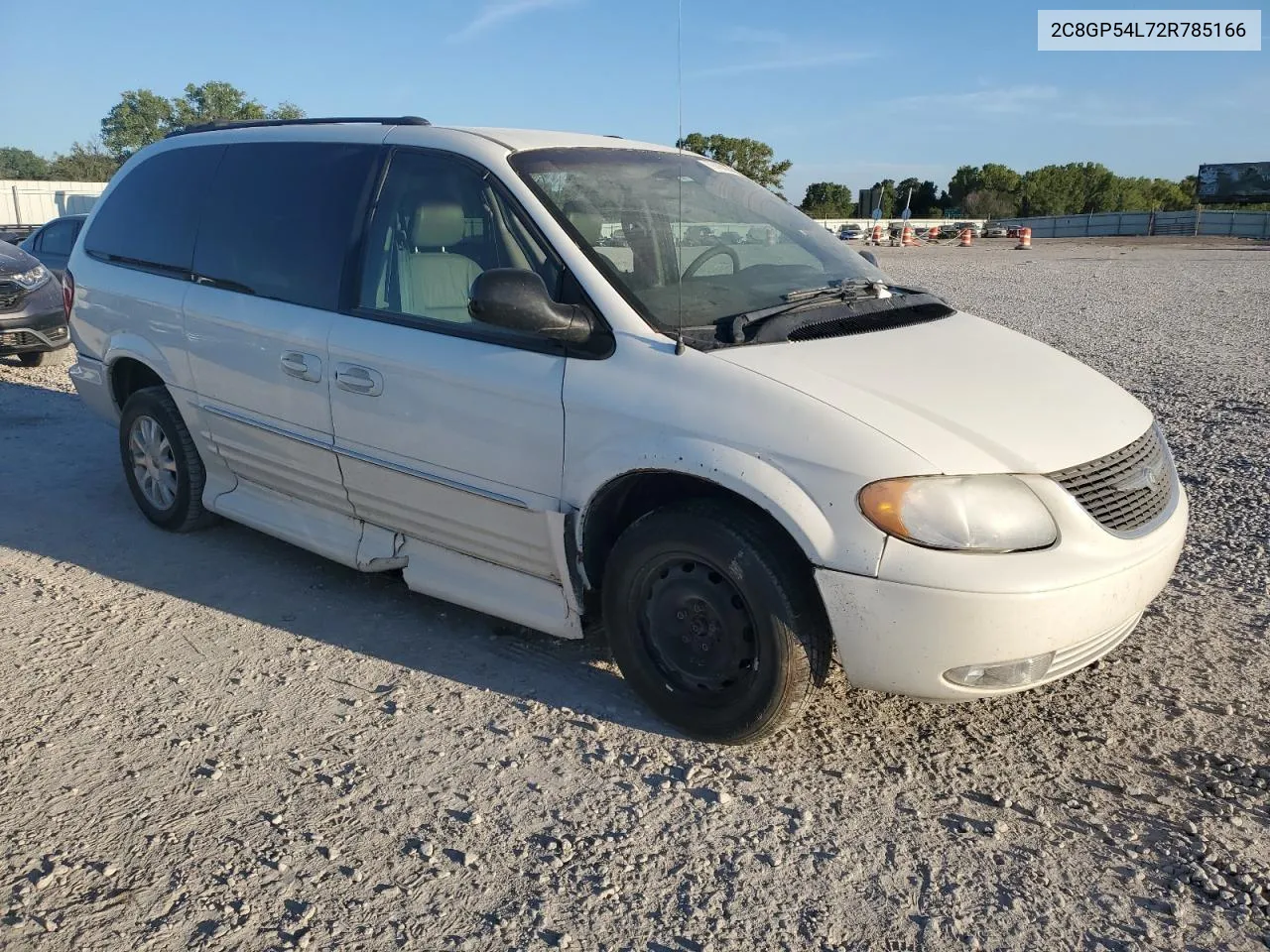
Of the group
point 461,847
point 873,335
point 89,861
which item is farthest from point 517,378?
point 89,861

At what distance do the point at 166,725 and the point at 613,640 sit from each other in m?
1.48

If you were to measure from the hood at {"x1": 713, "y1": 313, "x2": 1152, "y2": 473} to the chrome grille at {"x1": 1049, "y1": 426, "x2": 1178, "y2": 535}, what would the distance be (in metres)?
0.04

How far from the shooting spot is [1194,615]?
4.12 m

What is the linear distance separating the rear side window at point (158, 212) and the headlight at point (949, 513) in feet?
11.6

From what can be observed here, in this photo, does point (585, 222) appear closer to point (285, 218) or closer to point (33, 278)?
point (285, 218)

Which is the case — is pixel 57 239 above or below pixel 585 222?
above

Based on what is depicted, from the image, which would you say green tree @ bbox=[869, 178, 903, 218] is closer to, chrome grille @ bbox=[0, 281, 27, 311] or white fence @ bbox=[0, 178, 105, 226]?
white fence @ bbox=[0, 178, 105, 226]

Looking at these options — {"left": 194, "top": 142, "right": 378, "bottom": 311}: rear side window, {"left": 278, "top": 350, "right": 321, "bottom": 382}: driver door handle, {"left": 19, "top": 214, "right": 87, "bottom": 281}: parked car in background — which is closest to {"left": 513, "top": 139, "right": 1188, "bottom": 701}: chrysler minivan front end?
{"left": 194, "top": 142, "right": 378, "bottom": 311}: rear side window

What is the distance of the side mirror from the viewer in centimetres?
319

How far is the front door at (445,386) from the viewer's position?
3422 mm

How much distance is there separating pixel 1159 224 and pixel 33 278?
64087mm

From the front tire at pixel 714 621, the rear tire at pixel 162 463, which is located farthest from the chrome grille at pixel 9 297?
the front tire at pixel 714 621

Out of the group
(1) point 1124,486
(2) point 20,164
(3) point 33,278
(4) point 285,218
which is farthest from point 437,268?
(2) point 20,164

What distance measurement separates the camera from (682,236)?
12.0ft
